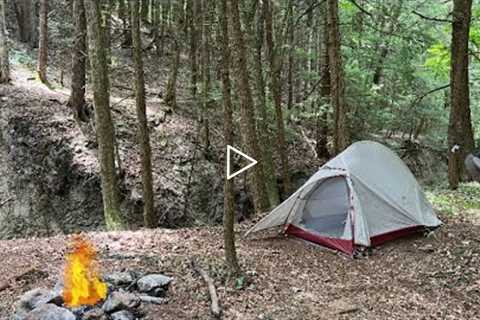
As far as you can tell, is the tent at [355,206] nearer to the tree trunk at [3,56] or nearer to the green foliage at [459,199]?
the green foliage at [459,199]

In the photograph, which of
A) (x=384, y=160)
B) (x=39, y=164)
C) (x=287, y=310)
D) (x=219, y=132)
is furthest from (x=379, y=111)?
(x=287, y=310)

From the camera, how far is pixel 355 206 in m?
8.62

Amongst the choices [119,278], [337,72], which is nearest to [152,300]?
[119,278]

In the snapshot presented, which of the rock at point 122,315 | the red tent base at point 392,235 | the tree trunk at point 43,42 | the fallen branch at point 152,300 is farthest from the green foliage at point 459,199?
the tree trunk at point 43,42

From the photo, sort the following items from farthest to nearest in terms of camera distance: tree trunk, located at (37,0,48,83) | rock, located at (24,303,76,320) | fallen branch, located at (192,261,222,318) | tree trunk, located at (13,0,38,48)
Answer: tree trunk, located at (13,0,38,48)
tree trunk, located at (37,0,48,83)
fallen branch, located at (192,261,222,318)
rock, located at (24,303,76,320)

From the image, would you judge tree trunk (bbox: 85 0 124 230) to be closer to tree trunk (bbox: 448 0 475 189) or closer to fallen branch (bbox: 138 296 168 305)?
fallen branch (bbox: 138 296 168 305)

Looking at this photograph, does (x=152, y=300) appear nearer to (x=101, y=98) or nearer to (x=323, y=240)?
(x=323, y=240)

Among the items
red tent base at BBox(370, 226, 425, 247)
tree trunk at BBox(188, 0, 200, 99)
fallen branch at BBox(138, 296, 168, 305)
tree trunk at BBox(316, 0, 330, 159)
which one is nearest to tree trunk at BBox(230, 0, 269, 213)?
red tent base at BBox(370, 226, 425, 247)

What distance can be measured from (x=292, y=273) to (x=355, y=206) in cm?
198

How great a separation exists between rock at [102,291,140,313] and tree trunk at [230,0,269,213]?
387 centimetres

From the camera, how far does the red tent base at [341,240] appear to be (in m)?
8.40

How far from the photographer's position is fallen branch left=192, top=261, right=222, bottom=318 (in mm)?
5711

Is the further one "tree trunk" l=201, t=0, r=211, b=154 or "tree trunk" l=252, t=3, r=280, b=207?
"tree trunk" l=201, t=0, r=211, b=154

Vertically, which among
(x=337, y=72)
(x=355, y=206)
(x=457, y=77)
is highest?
(x=337, y=72)
